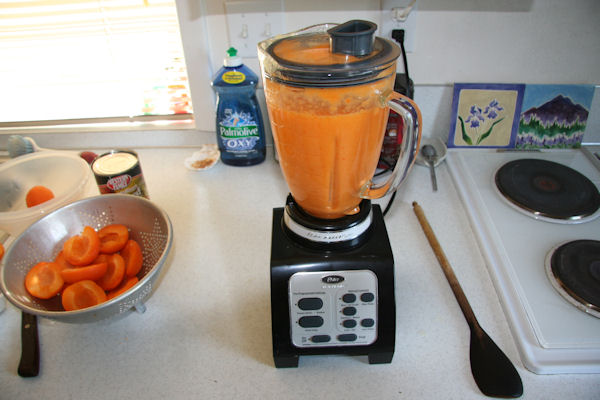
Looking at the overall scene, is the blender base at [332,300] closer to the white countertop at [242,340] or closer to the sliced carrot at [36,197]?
the white countertop at [242,340]

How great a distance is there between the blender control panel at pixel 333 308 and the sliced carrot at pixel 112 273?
29cm

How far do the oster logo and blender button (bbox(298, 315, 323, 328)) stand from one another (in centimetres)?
44

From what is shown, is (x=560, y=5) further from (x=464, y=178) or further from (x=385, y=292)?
(x=385, y=292)

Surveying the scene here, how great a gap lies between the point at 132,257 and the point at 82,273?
8 cm

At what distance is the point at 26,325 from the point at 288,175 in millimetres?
469

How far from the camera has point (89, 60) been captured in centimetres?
107

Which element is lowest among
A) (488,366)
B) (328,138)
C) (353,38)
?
(488,366)

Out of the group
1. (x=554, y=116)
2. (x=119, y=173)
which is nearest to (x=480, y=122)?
(x=554, y=116)

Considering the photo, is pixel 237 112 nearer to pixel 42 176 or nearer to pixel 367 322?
pixel 42 176

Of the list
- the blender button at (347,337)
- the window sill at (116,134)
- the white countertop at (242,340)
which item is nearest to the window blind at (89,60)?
the window sill at (116,134)

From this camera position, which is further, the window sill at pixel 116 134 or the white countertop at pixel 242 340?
the window sill at pixel 116 134

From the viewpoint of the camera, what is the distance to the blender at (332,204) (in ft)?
1.58

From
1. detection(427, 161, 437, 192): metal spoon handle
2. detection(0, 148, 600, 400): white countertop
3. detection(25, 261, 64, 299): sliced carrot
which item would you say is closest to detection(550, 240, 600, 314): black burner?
detection(0, 148, 600, 400): white countertop

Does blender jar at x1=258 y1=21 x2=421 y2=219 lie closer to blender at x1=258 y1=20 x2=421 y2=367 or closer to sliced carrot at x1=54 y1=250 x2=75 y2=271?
blender at x1=258 y1=20 x2=421 y2=367
